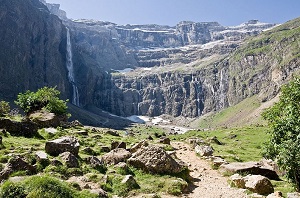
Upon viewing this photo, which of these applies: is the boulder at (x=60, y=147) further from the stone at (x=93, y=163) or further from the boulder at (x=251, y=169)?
the boulder at (x=251, y=169)

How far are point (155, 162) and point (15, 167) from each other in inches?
442

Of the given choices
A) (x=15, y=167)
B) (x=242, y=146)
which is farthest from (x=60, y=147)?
(x=242, y=146)

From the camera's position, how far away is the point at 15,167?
817 inches

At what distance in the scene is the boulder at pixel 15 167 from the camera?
1988cm

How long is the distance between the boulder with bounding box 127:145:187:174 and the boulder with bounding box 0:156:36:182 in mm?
8816

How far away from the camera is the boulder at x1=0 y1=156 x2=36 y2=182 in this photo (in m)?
19.9

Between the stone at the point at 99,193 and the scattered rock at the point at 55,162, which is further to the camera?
the scattered rock at the point at 55,162

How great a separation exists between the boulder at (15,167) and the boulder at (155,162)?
347 inches

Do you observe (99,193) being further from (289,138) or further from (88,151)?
(88,151)

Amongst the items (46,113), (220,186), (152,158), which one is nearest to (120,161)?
(152,158)

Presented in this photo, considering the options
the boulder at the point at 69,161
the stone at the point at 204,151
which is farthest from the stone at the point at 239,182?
the stone at the point at 204,151

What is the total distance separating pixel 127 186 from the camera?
21.6 metres

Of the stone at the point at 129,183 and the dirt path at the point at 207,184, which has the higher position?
the stone at the point at 129,183

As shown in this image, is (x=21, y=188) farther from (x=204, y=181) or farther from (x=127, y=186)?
(x=204, y=181)
